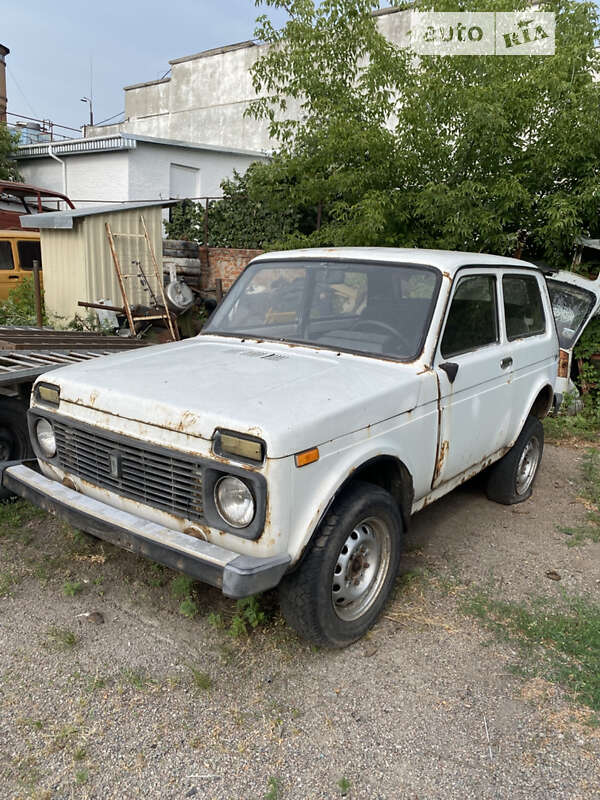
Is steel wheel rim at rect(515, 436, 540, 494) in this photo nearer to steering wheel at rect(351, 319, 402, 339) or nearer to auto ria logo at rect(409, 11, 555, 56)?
steering wheel at rect(351, 319, 402, 339)

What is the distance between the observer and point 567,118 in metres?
7.44

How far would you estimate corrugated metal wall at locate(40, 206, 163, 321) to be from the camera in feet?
34.6

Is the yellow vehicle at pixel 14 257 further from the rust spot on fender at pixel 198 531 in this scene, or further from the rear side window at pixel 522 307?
the rust spot on fender at pixel 198 531

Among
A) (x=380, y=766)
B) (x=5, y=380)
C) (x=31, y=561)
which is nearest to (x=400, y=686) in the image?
(x=380, y=766)

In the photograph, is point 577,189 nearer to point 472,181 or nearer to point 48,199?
point 472,181

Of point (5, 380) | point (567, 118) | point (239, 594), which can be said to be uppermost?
point (567, 118)

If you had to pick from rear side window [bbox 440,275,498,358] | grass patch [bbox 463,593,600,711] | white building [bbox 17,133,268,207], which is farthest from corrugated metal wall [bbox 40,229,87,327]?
grass patch [bbox 463,593,600,711]

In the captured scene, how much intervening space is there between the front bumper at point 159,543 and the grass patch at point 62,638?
55cm

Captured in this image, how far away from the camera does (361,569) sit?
10.7 ft

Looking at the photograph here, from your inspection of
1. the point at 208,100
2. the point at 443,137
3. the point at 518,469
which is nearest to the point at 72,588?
the point at 518,469

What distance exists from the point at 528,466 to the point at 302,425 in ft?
10.4

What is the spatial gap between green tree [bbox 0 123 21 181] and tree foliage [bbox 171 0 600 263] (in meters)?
12.1

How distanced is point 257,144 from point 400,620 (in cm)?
2114

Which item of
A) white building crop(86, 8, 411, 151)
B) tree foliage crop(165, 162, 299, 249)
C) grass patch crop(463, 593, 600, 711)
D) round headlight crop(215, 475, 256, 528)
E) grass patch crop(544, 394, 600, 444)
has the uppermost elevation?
white building crop(86, 8, 411, 151)
